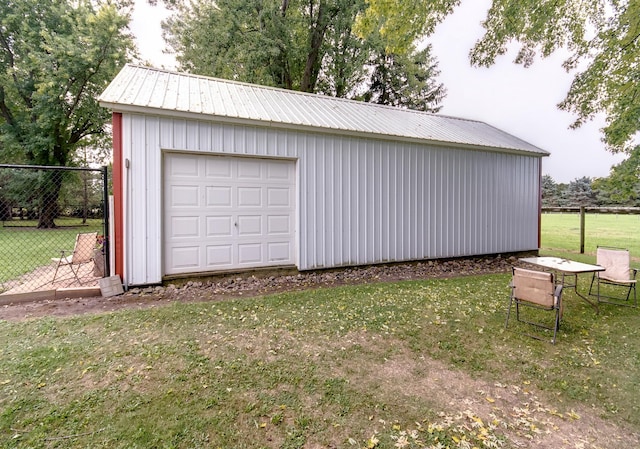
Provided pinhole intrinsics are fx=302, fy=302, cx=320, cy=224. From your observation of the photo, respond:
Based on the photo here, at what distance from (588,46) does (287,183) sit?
714 cm

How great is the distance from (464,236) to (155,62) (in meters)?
18.6

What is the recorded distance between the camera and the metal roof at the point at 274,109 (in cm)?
510

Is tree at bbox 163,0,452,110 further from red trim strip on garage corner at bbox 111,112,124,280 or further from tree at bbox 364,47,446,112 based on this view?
red trim strip on garage corner at bbox 111,112,124,280

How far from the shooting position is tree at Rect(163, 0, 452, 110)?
12.9m

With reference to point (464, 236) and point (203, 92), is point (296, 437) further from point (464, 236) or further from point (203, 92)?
point (464, 236)

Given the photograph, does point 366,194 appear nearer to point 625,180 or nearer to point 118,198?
point 625,180

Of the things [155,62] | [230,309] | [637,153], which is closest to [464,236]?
[637,153]

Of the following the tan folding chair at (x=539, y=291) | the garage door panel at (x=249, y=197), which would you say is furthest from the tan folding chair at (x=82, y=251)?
the tan folding chair at (x=539, y=291)

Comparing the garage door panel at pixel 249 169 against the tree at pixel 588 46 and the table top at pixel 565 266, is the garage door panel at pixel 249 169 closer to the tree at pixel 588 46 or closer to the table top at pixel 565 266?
the table top at pixel 565 266

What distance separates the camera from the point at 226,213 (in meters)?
5.61

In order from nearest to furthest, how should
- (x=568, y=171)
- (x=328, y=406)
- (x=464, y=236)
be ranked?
1. (x=328, y=406)
2. (x=464, y=236)
3. (x=568, y=171)

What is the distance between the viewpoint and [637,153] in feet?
17.0

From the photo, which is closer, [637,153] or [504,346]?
[504,346]

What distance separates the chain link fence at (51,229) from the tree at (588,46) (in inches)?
339
